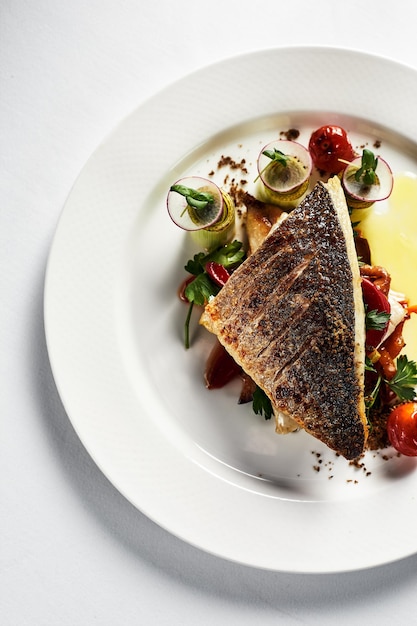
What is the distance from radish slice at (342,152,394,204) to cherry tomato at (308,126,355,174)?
0.11 metres

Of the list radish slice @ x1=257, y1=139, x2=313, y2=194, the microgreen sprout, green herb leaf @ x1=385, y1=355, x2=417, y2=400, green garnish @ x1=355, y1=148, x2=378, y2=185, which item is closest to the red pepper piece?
the microgreen sprout

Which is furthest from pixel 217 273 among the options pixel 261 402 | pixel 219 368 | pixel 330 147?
A: pixel 330 147

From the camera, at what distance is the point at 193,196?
3621 mm

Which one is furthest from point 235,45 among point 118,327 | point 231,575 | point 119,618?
point 119,618

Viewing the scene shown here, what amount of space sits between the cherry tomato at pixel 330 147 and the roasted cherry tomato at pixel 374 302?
860 mm

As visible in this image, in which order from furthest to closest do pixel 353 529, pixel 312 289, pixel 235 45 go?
pixel 235 45 → pixel 353 529 → pixel 312 289

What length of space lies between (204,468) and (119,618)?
1210mm

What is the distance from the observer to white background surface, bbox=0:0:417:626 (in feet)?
13.0

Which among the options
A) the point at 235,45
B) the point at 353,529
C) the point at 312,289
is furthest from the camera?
the point at 235,45

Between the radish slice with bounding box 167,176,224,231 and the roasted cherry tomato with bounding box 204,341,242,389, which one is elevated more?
the radish slice with bounding box 167,176,224,231

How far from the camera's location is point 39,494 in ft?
13.1

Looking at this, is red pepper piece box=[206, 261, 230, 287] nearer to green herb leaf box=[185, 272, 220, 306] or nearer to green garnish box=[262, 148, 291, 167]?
green herb leaf box=[185, 272, 220, 306]

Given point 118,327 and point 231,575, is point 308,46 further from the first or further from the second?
point 231,575

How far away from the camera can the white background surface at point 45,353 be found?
13.0 ft
